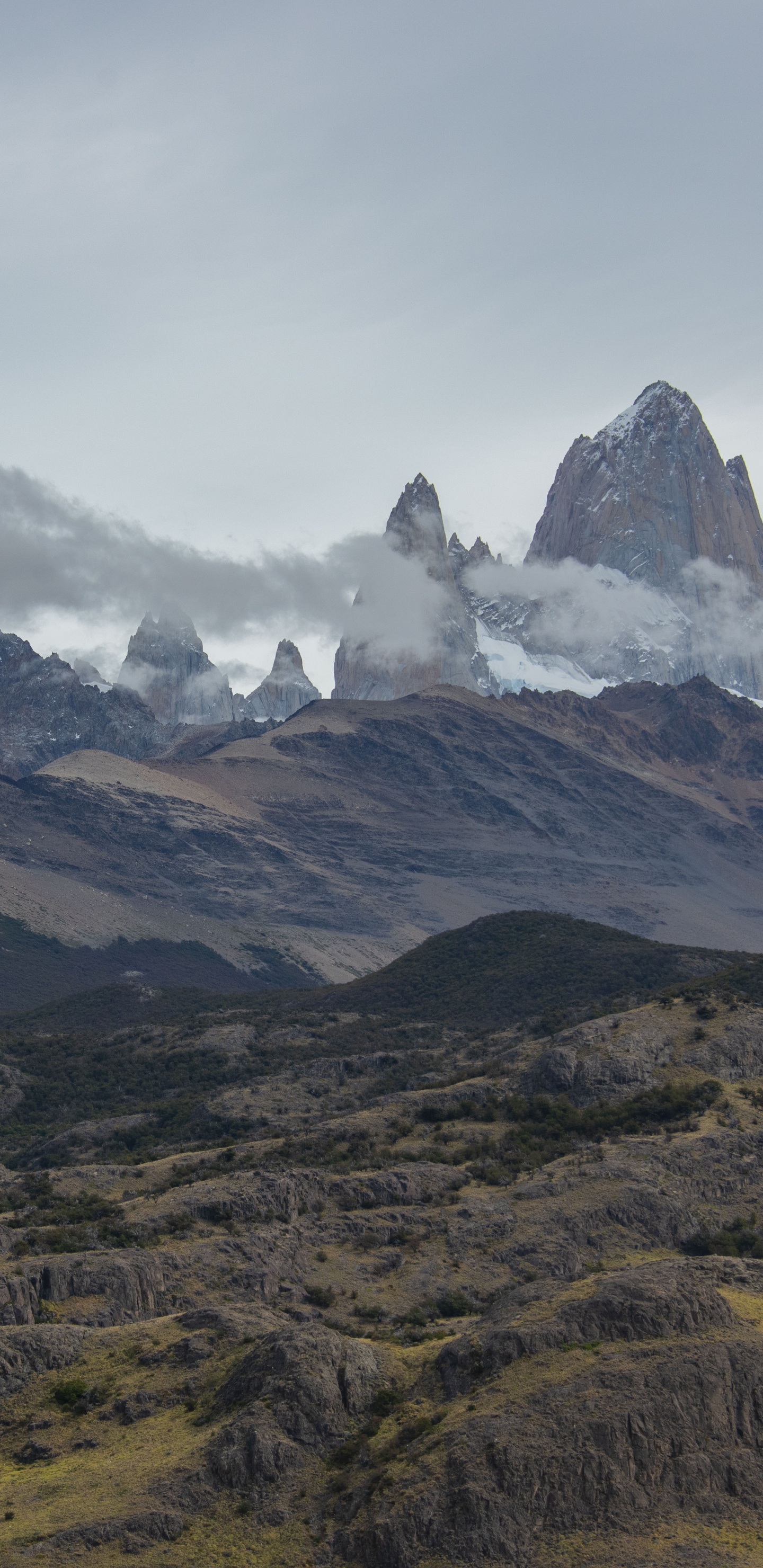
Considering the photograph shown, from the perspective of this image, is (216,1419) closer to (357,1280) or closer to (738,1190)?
(357,1280)

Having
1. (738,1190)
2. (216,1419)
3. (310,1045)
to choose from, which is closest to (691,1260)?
(216,1419)

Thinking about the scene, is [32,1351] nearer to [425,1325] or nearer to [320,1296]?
[320,1296]

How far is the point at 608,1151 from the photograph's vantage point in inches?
3410

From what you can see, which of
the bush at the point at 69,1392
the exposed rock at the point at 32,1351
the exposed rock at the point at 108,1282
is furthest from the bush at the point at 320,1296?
the bush at the point at 69,1392

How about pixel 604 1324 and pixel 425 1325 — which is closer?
pixel 604 1324

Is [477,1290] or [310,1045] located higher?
[310,1045]

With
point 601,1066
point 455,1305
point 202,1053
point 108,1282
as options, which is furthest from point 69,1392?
point 202,1053

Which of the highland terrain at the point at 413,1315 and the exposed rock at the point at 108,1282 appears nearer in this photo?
the highland terrain at the point at 413,1315

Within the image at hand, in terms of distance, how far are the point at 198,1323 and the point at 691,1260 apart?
64.1ft

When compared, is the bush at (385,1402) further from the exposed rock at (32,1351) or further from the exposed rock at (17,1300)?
the exposed rock at (17,1300)

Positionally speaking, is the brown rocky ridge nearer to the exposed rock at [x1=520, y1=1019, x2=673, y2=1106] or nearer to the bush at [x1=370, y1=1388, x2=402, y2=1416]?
the bush at [x1=370, y1=1388, x2=402, y2=1416]

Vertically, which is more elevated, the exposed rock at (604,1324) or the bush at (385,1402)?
the exposed rock at (604,1324)

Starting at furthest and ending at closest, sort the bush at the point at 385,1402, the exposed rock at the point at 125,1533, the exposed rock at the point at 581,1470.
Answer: the bush at the point at 385,1402 < the exposed rock at the point at 125,1533 < the exposed rock at the point at 581,1470

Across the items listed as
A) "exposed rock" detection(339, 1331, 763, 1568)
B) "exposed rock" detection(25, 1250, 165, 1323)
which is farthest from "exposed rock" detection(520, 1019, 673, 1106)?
"exposed rock" detection(339, 1331, 763, 1568)
